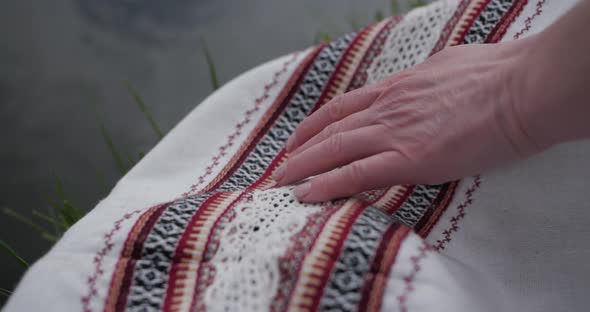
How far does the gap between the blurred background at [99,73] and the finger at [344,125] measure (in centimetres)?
75

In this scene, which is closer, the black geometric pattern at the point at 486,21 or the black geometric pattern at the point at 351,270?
the black geometric pattern at the point at 351,270

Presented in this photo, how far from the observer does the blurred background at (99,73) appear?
4.68 ft

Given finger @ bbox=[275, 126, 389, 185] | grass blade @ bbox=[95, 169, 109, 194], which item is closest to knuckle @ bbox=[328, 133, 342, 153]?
finger @ bbox=[275, 126, 389, 185]

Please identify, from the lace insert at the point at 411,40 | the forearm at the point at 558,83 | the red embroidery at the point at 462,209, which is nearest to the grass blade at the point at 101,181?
the lace insert at the point at 411,40

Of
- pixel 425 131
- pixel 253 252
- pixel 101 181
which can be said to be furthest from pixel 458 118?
pixel 101 181

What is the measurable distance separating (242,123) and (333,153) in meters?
0.27

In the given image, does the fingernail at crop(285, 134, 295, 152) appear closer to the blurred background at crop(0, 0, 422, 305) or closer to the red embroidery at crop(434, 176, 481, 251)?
the red embroidery at crop(434, 176, 481, 251)

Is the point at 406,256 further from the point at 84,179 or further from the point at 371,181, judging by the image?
the point at 84,179

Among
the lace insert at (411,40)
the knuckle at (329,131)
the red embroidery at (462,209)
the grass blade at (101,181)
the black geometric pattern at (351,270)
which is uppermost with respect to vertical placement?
the lace insert at (411,40)

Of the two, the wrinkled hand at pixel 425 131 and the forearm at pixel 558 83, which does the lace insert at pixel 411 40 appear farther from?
the forearm at pixel 558 83

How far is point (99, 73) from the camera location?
155 centimetres

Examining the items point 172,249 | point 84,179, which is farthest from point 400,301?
point 84,179

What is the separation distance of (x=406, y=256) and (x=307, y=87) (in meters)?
0.44

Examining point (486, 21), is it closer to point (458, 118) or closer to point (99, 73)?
point (458, 118)
